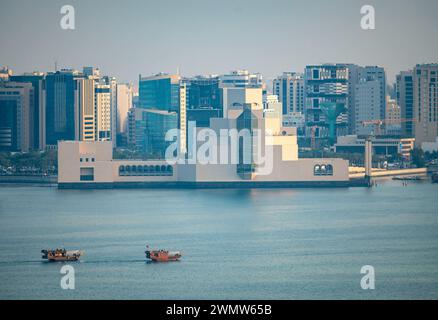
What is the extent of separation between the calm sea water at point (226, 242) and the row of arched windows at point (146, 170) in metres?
1.26

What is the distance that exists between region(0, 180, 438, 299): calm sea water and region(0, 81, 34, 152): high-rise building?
55.3 ft

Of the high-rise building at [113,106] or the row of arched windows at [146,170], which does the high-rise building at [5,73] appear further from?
the row of arched windows at [146,170]

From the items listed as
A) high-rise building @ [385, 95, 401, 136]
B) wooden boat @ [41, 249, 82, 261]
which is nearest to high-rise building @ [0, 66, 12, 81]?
high-rise building @ [385, 95, 401, 136]

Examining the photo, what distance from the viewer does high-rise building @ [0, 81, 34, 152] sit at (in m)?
Result: 47.1

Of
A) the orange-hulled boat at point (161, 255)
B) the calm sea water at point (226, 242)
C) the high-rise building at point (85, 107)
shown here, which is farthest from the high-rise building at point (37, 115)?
the orange-hulled boat at point (161, 255)

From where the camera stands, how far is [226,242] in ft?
65.7

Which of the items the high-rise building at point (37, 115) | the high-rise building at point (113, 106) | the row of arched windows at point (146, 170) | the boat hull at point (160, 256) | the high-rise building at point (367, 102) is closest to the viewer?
the boat hull at point (160, 256)

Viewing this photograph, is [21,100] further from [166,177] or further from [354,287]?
[354,287]

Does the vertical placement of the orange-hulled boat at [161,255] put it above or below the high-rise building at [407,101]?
below

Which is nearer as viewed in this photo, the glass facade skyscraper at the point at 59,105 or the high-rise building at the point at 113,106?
the glass facade skyscraper at the point at 59,105

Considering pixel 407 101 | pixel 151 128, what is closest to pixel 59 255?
Answer: pixel 151 128

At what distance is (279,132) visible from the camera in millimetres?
31453

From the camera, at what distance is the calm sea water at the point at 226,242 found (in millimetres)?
15633

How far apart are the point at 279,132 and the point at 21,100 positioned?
1822cm
